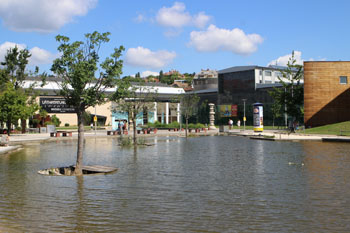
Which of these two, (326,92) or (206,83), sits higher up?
(206,83)

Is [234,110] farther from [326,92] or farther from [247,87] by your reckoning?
[326,92]

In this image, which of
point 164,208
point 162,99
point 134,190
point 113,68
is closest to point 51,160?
point 113,68

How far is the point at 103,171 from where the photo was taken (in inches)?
745

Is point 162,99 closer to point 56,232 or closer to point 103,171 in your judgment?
point 103,171

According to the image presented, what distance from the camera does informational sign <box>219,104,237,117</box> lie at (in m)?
92.3

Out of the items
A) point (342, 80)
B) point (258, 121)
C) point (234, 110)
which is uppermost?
point (342, 80)

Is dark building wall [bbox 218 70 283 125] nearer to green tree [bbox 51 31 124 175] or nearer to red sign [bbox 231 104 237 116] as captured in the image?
red sign [bbox 231 104 237 116]

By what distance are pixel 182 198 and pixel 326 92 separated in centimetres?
5298

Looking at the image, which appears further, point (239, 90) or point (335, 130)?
point (239, 90)

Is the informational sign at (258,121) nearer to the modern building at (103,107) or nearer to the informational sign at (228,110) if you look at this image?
the modern building at (103,107)

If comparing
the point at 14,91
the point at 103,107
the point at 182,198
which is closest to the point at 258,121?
the point at 14,91

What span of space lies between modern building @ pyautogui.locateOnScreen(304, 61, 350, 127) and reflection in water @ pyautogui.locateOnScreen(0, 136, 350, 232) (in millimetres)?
40347

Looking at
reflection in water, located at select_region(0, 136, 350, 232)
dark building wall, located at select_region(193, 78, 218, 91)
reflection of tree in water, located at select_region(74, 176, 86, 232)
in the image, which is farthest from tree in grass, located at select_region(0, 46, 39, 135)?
dark building wall, located at select_region(193, 78, 218, 91)

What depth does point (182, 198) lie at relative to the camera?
13289 millimetres
